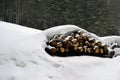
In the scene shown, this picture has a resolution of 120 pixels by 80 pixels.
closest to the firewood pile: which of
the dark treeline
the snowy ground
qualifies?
the snowy ground

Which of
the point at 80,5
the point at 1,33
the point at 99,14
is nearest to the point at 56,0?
the point at 80,5

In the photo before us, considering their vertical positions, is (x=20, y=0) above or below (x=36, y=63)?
below

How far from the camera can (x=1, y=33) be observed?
5184mm

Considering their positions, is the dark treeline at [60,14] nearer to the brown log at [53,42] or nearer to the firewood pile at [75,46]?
the firewood pile at [75,46]

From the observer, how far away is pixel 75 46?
5.53 metres

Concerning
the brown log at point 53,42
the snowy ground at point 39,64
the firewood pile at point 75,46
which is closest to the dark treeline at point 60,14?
the firewood pile at point 75,46

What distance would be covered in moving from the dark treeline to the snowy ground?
909 inches

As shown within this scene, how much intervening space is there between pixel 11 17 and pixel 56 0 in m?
5.79

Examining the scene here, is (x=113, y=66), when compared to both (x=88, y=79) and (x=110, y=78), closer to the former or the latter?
(x=110, y=78)

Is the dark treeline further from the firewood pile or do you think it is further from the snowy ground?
the snowy ground

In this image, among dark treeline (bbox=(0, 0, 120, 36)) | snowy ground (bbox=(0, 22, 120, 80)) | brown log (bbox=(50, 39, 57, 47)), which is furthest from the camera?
dark treeline (bbox=(0, 0, 120, 36))

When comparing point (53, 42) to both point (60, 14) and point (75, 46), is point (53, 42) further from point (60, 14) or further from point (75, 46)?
point (60, 14)

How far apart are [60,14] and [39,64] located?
2479 centimetres

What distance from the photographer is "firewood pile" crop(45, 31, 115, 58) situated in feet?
17.2
